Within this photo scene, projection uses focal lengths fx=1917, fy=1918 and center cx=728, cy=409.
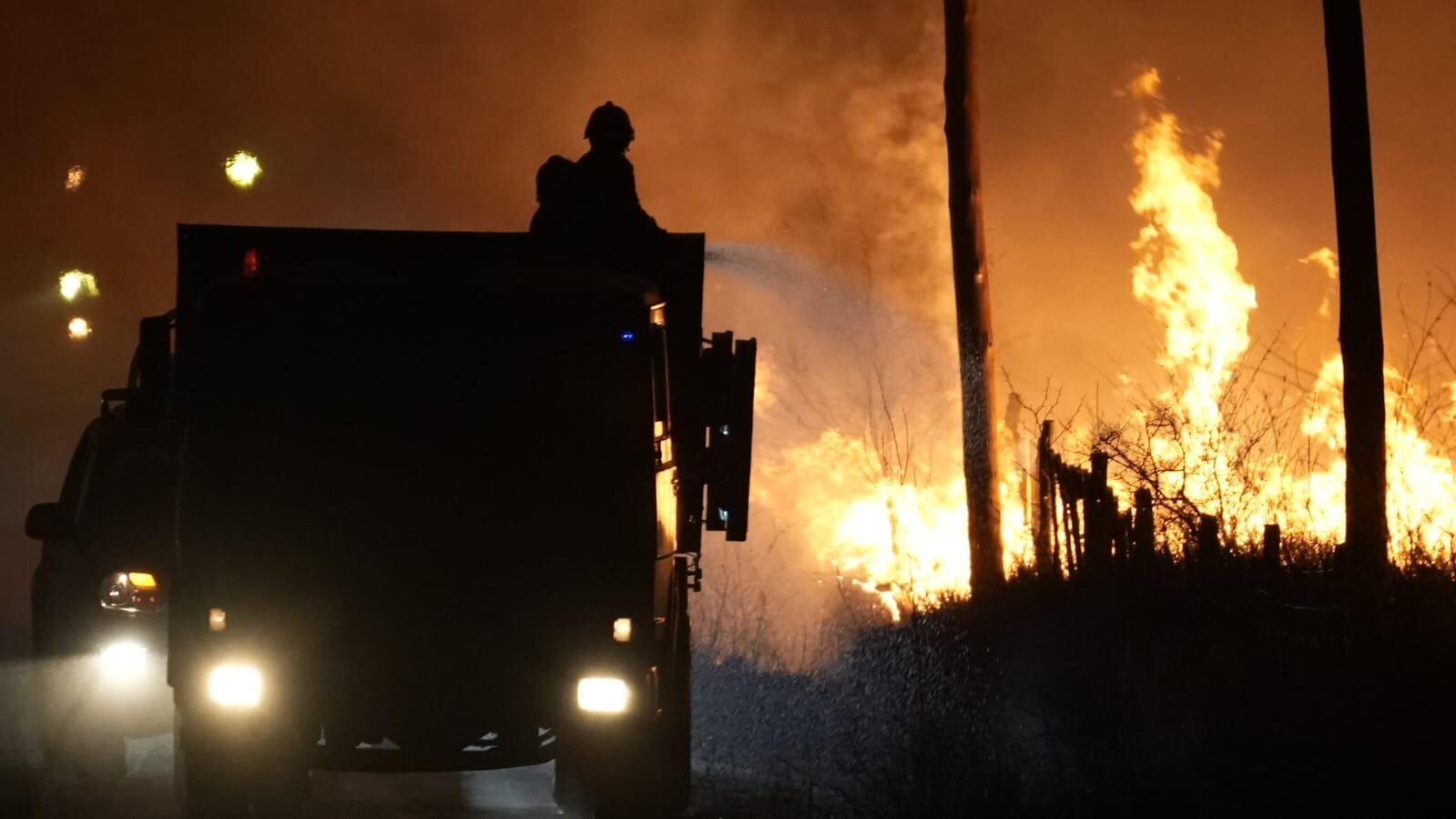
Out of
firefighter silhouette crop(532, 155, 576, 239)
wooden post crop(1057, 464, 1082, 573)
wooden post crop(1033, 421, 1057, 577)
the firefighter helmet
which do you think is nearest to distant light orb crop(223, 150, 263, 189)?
wooden post crop(1033, 421, 1057, 577)

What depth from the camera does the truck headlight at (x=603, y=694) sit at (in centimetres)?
838

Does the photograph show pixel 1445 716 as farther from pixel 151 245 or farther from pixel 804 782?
pixel 151 245

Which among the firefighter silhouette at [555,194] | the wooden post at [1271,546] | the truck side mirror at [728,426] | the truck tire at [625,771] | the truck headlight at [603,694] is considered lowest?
the truck tire at [625,771]

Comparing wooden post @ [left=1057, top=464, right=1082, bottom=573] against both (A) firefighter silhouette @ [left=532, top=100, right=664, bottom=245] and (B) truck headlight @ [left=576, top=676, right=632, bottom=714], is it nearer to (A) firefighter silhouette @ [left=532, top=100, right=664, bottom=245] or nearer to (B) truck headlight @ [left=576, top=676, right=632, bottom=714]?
(A) firefighter silhouette @ [left=532, top=100, right=664, bottom=245]

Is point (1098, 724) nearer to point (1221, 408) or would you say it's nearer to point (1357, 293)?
point (1221, 408)

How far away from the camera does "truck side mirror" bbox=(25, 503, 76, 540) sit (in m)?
10.9

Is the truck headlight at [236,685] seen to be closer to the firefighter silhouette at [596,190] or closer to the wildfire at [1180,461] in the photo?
the firefighter silhouette at [596,190]

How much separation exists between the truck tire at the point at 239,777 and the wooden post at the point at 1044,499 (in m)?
8.93

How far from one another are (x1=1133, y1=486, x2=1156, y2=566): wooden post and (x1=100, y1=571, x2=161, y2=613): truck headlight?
22.7 feet

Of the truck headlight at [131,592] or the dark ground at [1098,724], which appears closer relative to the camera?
the dark ground at [1098,724]

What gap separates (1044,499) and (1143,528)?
10.00 ft

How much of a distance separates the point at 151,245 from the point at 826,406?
15.9m

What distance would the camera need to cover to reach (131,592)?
1066cm

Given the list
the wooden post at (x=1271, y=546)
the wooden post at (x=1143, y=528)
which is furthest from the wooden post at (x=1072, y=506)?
the wooden post at (x=1271, y=546)
